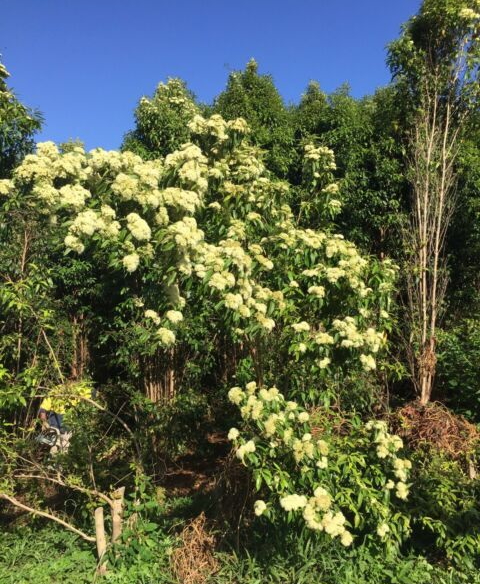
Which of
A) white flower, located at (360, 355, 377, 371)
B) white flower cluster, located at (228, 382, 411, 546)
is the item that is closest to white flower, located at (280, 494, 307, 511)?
A: white flower cluster, located at (228, 382, 411, 546)

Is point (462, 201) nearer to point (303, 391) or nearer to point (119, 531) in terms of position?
point (303, 391)

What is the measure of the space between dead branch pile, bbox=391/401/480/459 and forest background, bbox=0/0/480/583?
24 mm

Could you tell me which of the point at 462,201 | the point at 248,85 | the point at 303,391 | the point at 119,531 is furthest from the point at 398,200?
the point at 119,531

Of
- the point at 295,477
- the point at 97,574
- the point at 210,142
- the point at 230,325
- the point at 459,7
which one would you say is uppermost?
the point at 459,7

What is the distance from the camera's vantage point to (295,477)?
237 cm

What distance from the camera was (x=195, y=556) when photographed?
298 cm

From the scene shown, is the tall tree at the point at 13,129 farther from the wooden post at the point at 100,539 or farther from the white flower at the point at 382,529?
the white flower at the point at 382,529

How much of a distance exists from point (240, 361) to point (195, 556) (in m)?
1.36

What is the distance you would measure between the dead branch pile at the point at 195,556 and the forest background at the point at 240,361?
0.5 inches

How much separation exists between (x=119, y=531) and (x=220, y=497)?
2.35 ft

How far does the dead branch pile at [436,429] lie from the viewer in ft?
12.1

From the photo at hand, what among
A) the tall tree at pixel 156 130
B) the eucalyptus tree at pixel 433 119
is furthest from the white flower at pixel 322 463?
the tall tree at pixel 156 130

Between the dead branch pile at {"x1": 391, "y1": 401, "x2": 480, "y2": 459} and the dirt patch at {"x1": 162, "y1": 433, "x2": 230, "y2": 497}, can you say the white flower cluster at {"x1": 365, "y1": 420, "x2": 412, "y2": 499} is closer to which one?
the dead branch pile at {"x1": 391, "y1": 401, "x2": 480, "y2": 459}

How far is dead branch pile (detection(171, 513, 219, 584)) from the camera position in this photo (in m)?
2.88
